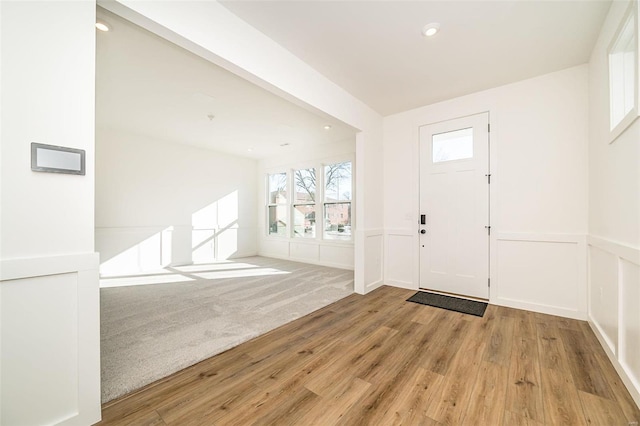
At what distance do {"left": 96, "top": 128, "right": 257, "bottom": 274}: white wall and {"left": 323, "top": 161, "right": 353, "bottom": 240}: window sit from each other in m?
2.63

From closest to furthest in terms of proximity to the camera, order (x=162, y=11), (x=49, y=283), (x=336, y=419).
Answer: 1. (x=49, y=283)
2. (x=336, y=419)
3. (x=162, y=11)

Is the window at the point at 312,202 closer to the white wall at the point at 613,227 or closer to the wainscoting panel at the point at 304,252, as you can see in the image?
the wainscoting panel at the point at 304,252

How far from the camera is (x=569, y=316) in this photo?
289 cm

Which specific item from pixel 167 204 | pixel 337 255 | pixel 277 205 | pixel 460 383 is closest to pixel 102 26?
pixel 460 383

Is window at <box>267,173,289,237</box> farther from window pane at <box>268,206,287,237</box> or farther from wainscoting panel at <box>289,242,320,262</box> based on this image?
wainscoting panel at <box>289,242,320,262</box>

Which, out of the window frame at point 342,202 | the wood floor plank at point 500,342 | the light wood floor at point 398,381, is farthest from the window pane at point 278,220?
the wood floor plank at point 500,342

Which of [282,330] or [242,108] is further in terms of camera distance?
[242,108]

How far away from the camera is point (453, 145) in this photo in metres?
3.69

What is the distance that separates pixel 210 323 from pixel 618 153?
3992mm

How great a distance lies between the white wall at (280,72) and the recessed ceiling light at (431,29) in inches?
47.7

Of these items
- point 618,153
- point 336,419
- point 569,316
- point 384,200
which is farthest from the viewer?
point 384,200

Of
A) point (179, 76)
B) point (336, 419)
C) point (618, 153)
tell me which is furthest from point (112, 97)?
point (618, 153)

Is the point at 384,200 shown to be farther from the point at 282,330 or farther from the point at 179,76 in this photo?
the point at 179,76

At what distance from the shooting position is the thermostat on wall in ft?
4.07
